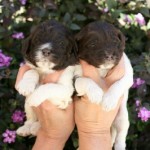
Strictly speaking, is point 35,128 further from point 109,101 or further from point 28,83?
point 109,101

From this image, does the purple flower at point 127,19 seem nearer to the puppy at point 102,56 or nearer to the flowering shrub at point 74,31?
the flowering shrub at point 74,31

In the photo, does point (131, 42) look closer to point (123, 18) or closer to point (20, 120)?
point (123, 18)

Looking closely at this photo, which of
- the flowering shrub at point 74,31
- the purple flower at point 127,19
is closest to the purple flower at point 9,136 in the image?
the flowering shrub at point 74,31

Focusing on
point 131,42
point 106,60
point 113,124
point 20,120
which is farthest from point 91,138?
point 131,42

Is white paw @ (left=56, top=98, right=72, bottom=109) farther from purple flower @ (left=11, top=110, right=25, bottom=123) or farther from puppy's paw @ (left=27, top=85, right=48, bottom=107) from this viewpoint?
purple flower @ (left=11, top=110, right=25, bottom=123)

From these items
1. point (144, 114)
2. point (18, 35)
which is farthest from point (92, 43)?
point (18, 35)

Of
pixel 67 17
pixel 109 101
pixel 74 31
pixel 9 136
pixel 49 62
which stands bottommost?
pixel 9 136

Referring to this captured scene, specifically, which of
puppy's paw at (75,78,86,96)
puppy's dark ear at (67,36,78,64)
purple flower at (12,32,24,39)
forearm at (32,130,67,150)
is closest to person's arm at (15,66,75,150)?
forearm at (32,130,67,150)

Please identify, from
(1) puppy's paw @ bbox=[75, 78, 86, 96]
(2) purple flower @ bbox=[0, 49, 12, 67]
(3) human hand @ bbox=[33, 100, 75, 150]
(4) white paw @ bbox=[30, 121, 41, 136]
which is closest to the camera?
(1) puppy's paw @ bbox=[75, 78, 86, 96]
